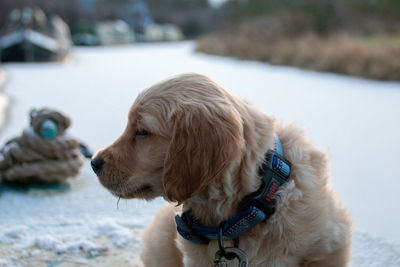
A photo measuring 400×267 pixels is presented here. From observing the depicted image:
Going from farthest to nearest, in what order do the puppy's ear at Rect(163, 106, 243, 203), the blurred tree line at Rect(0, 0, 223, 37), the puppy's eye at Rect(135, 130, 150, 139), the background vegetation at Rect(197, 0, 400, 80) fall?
the blurred tree line at Rect(0, 0, 223, 37)
the background vegetation at Rect(197, 0, 400, 80)
the puppy's eye at Rect(135, 130, 150, 139)
the puppy's ear at Rect(163, 106, 243, 203)

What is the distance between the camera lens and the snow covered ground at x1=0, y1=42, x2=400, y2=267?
2.42 m

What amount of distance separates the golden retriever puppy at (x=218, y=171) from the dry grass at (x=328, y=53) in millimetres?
7563

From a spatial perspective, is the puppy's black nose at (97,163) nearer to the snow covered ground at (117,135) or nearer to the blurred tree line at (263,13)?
the snow covered ground at (117,135)

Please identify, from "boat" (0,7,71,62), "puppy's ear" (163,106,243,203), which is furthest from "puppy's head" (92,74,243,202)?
"boat" (0,7,71,62)

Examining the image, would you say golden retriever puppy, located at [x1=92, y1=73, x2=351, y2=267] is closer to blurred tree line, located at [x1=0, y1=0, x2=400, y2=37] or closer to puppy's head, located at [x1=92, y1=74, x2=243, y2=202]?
puppy's head, located at [x1=92, y1=74, x2=243, y2=202]

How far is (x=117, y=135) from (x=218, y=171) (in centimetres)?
342

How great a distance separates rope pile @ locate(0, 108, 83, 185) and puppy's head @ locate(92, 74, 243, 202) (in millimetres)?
1508

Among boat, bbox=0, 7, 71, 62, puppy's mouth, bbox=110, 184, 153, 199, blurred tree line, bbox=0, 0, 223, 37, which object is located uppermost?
puppy's mouth, bbox=110, 184, 153, 199

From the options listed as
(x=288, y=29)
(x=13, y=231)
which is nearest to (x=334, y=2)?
(x=288, y=29)

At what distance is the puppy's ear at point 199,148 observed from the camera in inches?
62.9

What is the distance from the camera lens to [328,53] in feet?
34.8

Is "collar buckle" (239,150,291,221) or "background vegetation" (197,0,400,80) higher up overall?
"collar buckle" (239,150,291,221)

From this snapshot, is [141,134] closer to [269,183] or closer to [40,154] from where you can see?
[269,183]

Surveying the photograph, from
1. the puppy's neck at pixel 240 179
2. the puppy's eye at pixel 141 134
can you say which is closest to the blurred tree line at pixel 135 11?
the puppy's eye at pixel 141 134
